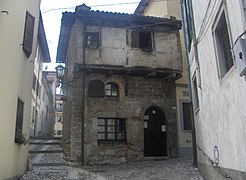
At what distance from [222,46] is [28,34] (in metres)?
5.90

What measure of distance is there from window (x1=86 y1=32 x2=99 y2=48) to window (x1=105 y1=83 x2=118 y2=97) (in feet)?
6.39

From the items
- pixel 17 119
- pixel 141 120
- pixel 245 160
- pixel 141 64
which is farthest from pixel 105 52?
pixel 245 160

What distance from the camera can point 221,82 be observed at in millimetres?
5414

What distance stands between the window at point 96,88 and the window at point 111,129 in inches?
45.5

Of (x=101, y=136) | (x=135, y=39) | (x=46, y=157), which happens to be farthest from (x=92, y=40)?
(x=46, y=157)

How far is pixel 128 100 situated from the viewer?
13695mm

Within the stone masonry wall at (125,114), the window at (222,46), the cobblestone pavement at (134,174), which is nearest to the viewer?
the window at (222,46)

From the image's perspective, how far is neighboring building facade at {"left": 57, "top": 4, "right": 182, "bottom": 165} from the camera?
13.0m

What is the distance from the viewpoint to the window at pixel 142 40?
46.9ft

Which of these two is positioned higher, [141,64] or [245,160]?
[141,64]

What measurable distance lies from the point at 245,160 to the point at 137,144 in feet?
30.2

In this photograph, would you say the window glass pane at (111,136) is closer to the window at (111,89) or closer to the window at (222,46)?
the window at (111,89)

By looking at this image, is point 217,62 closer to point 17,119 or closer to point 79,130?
point 17,119

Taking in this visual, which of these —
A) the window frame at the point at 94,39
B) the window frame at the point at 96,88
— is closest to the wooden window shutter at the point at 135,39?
the window frame at the point at 94,39
